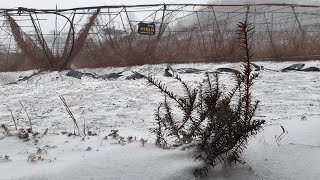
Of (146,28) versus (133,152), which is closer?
(133,152)

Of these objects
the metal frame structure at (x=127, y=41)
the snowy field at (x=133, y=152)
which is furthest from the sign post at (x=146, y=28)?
the snowy field at (x=133, y=152)

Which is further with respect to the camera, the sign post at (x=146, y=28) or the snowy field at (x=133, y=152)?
the sign post at (x=146, y=28)

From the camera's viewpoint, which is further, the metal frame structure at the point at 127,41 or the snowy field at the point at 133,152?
the metal frame structure at the point at 127,41

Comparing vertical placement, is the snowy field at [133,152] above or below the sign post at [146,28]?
below

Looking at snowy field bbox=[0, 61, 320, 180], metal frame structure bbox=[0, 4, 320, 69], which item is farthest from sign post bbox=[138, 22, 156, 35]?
snowy field bbox=[0, 61, 320, 180]

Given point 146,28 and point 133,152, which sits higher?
point 146,28

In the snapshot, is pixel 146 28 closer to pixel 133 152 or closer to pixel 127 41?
pixel 127 41

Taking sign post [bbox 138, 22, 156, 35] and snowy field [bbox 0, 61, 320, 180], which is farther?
sign post [bbox 138, 22, 156, 35]

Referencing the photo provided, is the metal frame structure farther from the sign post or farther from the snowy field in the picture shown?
the snowy field

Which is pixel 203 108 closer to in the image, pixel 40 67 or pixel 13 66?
pixel 40 67

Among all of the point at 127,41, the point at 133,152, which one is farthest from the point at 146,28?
the point at 133,152

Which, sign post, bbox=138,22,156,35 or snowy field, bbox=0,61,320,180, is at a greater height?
sign post, bbox=138,22,156,35

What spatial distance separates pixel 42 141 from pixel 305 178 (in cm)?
173

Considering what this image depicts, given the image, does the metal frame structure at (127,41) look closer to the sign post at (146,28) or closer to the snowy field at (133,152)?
the sign post at (146,28)
